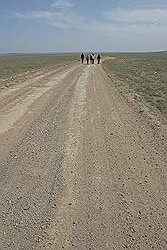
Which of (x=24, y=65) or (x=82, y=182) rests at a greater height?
(x=82, y=182)

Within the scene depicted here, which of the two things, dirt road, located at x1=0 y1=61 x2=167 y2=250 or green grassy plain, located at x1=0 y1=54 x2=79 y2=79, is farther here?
green grassy plain, located at x1=0 y1=54 x2=79 y2=79

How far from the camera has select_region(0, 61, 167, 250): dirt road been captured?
4789 mm

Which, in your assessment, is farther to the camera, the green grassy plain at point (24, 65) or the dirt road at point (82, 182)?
the green grassy plain at point (24, 65)

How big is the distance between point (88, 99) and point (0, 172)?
920cm

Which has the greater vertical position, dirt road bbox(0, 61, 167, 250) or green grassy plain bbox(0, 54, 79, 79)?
dirt road bbox(0, 61, 167, 250)

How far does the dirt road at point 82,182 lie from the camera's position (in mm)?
4789

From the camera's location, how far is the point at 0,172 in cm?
700

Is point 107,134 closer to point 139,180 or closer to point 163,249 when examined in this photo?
point 139,180

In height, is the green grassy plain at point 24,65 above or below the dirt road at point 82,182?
A: below

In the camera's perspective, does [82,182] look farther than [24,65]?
No

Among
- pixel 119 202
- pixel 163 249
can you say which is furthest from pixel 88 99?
pixel 163 249

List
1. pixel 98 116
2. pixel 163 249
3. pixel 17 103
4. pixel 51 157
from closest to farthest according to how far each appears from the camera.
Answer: pixel 163 249, pixel 51 157, pixel 98 116, pixel 17 103

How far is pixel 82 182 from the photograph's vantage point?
21.4ft


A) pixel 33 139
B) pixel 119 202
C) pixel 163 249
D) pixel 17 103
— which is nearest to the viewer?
pixel 163 249
